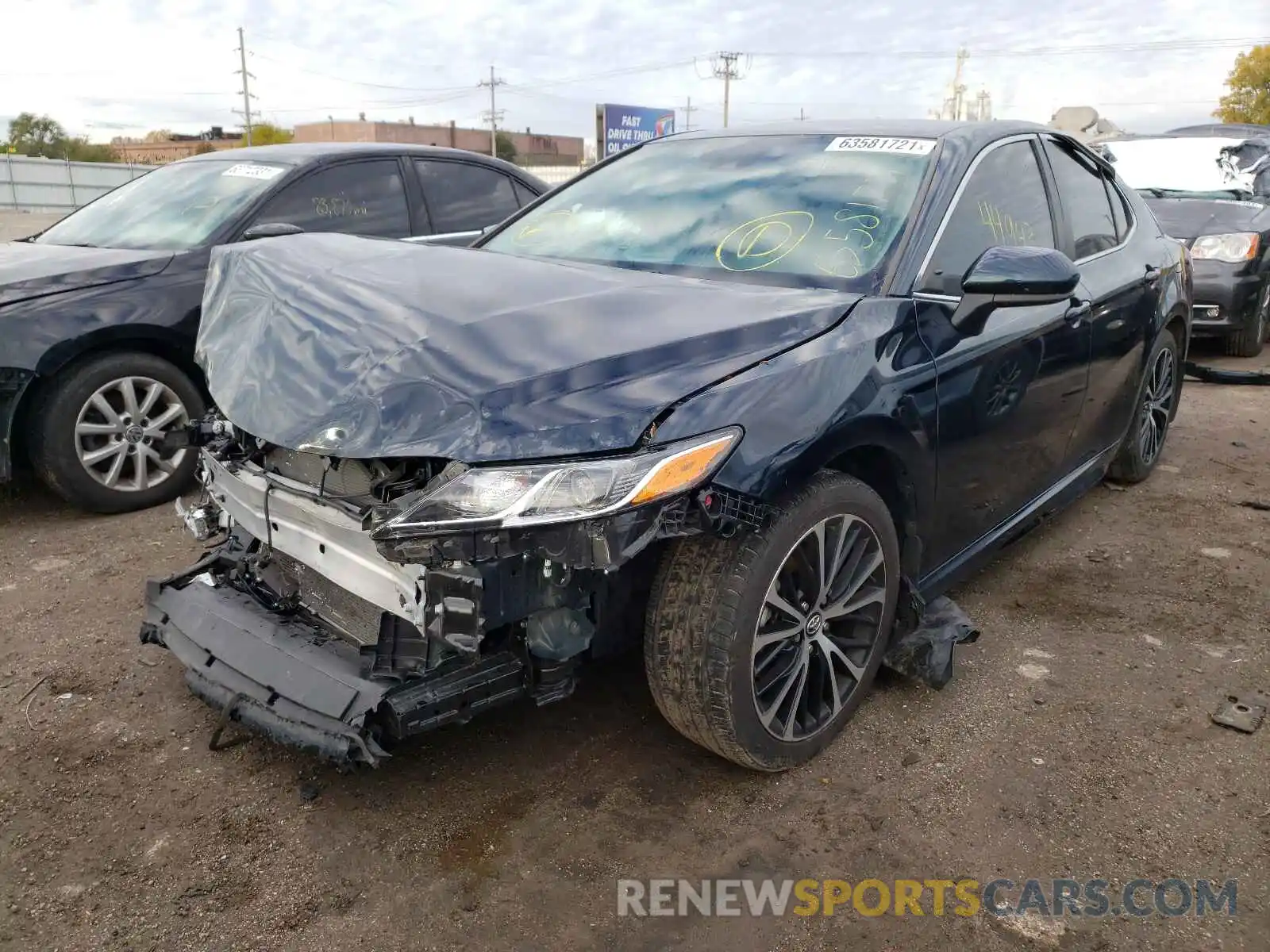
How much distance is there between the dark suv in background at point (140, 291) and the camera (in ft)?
13.2

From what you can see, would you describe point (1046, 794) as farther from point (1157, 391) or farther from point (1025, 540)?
point (1157, 391)

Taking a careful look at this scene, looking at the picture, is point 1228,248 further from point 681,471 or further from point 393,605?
point 393,605

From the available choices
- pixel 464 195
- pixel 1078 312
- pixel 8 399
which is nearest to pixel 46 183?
pixel 464 195

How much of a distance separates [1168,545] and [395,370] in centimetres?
355

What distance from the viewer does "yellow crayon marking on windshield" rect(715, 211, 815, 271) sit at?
2.79 meters

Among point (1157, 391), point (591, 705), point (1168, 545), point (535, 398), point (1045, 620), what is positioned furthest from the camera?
point (1157, 391)

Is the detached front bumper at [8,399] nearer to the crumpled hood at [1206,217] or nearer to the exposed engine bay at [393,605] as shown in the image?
the exposed engine bay at [393,605]

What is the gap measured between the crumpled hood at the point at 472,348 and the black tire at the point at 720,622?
37 cm

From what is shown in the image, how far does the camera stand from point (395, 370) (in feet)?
6.81

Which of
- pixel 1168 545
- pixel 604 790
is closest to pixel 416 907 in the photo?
pixel 604 790

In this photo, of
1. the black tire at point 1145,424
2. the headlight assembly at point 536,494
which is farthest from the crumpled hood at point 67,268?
the black tire at point 1145,424

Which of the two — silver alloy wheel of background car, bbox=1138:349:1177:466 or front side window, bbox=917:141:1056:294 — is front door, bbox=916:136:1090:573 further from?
silver alloy wheel of background car, bbox=1138:349:1177:466

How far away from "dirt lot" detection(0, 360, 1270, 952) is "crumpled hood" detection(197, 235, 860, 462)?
850 mm

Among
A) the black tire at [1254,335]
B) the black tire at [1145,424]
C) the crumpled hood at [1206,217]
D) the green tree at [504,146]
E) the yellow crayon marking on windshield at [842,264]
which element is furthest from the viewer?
the green tree at [504,146]
